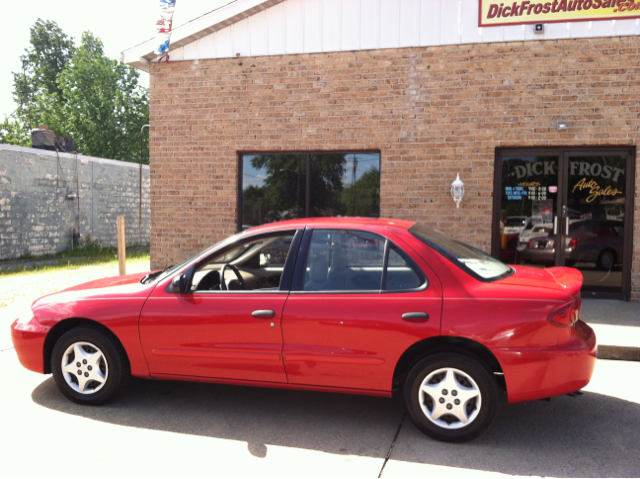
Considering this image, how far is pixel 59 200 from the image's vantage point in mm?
17859

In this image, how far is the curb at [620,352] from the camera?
19.1 ft

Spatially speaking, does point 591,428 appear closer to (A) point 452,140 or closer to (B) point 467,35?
(A) point 452,140

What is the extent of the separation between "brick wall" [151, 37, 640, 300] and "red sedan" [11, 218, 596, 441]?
14.7ft

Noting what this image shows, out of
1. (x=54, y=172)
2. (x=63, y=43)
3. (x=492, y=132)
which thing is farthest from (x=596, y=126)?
(x=63, y=43)

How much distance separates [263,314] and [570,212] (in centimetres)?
643

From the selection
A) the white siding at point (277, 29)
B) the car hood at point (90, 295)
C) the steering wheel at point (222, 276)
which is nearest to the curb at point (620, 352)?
the steering wheel at point (222, 276)

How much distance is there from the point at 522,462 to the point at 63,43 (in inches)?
2184

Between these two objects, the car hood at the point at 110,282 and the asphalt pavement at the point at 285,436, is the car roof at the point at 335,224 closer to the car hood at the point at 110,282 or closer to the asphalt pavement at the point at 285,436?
the car hood at the point at 110,282

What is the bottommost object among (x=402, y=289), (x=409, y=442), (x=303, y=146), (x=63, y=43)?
(x=409, y=442)

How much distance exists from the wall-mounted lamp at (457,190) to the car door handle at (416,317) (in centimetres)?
522

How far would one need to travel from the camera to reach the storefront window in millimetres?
9172

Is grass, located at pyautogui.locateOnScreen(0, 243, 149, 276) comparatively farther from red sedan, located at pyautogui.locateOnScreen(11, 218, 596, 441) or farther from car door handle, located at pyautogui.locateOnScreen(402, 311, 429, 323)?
car door handle, located at pyautogui.locateOnScreen(402, 311, 429, 323)

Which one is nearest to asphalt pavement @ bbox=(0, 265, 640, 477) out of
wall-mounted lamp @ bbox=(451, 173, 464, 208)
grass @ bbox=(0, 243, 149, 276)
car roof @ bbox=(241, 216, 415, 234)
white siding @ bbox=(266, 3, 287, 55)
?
car roof @ bbox=(241, 216, 415, 234)

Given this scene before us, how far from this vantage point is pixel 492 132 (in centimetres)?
859
